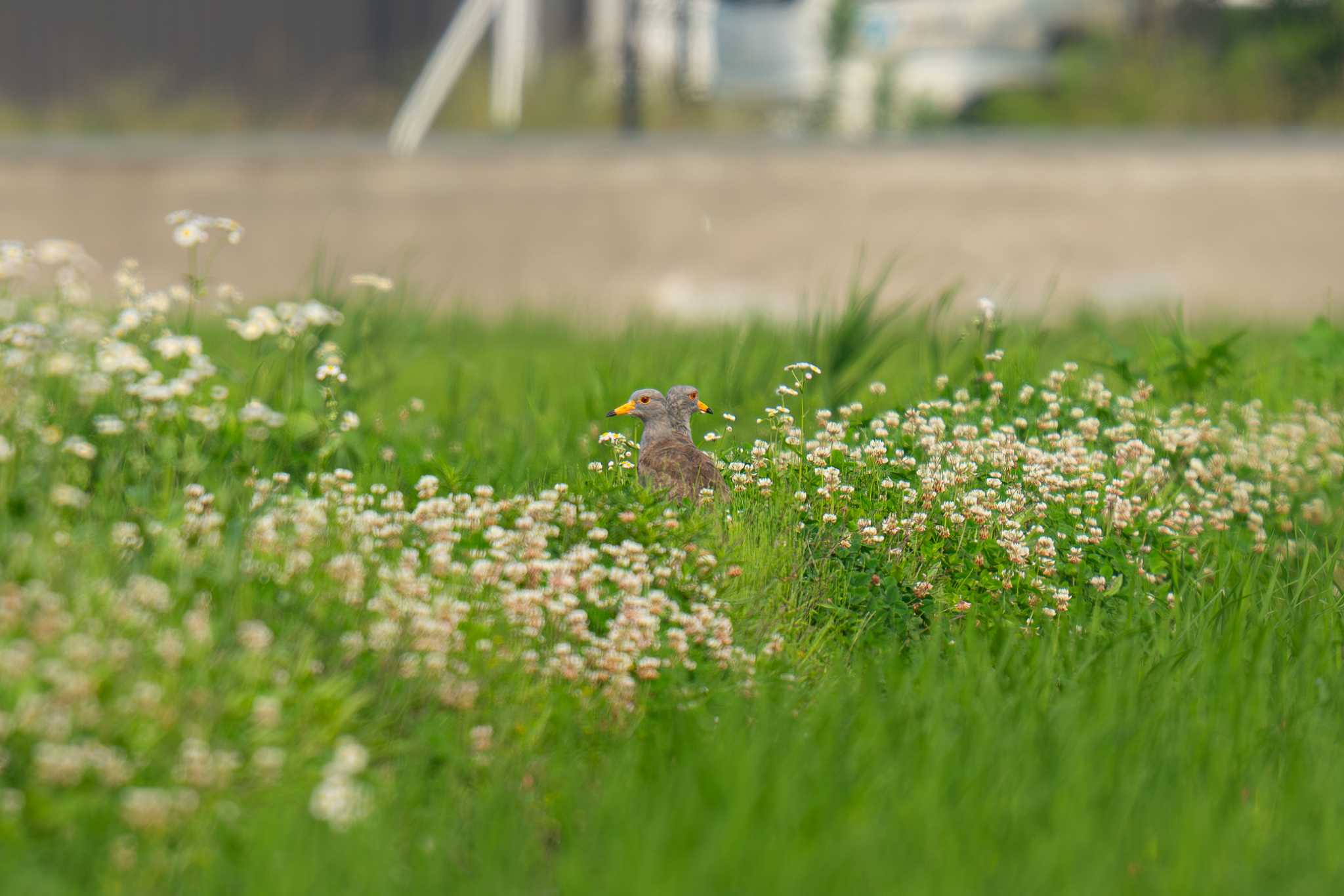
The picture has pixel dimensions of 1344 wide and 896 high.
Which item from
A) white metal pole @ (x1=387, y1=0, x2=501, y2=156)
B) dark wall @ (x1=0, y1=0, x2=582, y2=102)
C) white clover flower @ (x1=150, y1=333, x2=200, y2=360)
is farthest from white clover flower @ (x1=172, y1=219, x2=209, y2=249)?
dark wall @ (x1=0, y1=0, x2=582, y2=102)

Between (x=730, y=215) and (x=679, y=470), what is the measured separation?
7.33 m

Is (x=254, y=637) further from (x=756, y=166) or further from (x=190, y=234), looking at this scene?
(x=756, y=166)

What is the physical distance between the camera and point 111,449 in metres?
3.62

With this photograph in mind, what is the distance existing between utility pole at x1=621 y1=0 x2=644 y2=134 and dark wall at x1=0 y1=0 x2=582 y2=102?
3.49 ft

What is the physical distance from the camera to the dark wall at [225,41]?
40.1 ft

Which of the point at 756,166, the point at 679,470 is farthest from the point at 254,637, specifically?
the point at 756,166

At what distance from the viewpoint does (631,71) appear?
457 inches

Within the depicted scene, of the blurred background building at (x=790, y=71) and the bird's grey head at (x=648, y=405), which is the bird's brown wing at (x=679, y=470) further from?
the blurred background building at (x=790, y=71)

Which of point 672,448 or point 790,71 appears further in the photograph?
point 790,71

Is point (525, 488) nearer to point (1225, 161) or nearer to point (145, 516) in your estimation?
point (145, 516)

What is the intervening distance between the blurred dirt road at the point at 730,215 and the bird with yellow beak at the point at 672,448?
21.5 ft

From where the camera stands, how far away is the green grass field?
88.7 inches

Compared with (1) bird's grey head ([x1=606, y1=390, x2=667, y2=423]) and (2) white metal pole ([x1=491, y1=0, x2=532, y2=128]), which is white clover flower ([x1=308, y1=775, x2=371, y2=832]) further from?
(2) white metal pole ([x1=491, y1=0, x2=532, y2=128])

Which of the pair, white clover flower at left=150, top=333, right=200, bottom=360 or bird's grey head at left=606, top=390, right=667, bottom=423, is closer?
white clover flower at left=150, top=333, right=200, bottom=360
